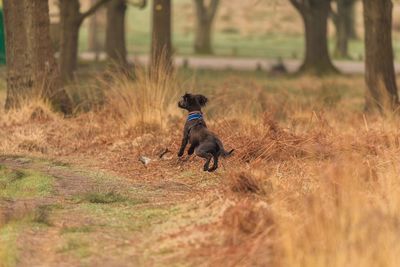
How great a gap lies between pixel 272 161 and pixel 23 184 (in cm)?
263

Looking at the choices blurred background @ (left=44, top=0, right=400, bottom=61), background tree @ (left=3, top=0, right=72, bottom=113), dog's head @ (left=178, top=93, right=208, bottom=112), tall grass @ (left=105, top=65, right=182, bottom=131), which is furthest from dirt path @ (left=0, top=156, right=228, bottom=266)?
blurred background @ (left=44, top=0, right=400, bottom=61)

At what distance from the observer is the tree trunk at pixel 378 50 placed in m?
16.7

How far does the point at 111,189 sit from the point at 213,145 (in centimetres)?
111

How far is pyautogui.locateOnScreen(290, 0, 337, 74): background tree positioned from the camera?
95.7 feet

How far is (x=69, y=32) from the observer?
71.8ft

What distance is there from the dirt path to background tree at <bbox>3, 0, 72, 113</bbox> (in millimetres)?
5241

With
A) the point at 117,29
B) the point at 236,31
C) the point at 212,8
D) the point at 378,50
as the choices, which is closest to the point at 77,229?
the point at 378,50

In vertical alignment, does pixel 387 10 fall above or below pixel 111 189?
above

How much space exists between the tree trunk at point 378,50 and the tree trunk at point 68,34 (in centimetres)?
715

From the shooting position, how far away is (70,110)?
50.7 feet

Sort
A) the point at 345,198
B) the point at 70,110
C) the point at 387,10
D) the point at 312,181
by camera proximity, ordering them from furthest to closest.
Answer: the point at 387,10 → the point at 70,110 → the point at 312,181 → the point at 345,198

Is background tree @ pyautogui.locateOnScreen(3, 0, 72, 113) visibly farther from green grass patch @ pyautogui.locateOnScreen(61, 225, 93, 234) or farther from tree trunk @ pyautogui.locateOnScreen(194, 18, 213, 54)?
tree trunk @ pyautogui.locateOnScreen(194, 18, 213, 54)

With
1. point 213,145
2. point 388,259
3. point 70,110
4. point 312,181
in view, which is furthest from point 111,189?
point 70,110

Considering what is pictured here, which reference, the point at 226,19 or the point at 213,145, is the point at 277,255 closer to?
the point at 213,145
